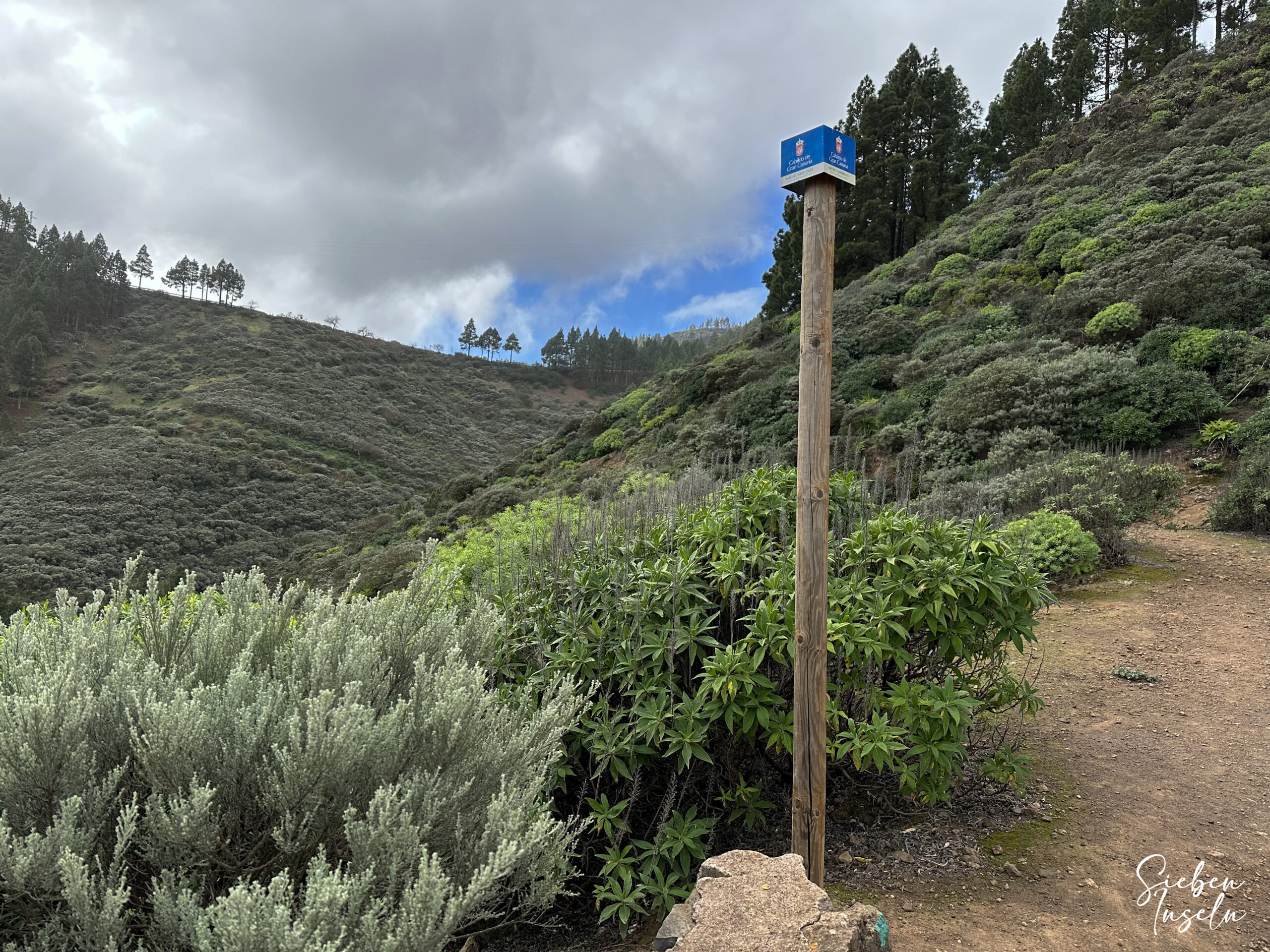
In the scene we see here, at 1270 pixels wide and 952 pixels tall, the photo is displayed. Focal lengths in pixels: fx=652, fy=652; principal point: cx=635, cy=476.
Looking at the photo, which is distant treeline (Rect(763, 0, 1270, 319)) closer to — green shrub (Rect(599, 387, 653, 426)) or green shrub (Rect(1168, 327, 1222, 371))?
green shrub (Rect(599, 387, 653, 426))

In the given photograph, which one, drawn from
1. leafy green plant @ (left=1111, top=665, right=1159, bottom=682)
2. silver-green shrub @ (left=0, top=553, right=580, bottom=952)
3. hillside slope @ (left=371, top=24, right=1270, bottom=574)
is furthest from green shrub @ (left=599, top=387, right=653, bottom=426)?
silver-green shrub @ (left=0, top=553, right=580, bottom=952)

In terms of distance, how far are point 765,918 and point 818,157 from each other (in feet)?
8.01

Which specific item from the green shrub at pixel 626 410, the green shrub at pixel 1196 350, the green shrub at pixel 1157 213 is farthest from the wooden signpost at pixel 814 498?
the green shrub at pixel 626 410

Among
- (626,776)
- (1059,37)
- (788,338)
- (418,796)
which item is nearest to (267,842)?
(418,796)

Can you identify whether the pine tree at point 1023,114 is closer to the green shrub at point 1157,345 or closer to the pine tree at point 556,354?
the green shrub at point 1157,345

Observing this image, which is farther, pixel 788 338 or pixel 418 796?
pixel 788 338

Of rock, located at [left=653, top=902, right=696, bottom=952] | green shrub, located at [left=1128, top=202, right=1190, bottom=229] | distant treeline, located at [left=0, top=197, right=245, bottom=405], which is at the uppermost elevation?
distant treeline, located at [left=0, top=197, right=245, bottom=405]

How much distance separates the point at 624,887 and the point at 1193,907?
214cm

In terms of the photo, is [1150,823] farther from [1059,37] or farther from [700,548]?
[1059,37]

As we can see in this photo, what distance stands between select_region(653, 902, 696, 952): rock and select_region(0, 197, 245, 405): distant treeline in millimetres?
51389

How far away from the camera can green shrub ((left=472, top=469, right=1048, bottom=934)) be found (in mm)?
2541

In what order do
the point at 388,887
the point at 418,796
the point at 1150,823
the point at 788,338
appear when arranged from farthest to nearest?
the point at 788,338 → the point at 1150,823 → the point at 418,796 → the point at 388,887

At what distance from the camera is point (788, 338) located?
21203 millimetres

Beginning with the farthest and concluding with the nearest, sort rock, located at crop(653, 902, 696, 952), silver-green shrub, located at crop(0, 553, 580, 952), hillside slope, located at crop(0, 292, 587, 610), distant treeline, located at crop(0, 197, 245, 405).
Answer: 1. distant treeline, located at crop(0, 197, 245, 405)
2. hillside slope, located at crop(0, 292, 587, 610)
3. rock, located at crop(653, 902, 696, 952)
4. silver-green shrub, located at crop(0, 553, 580, 952)
